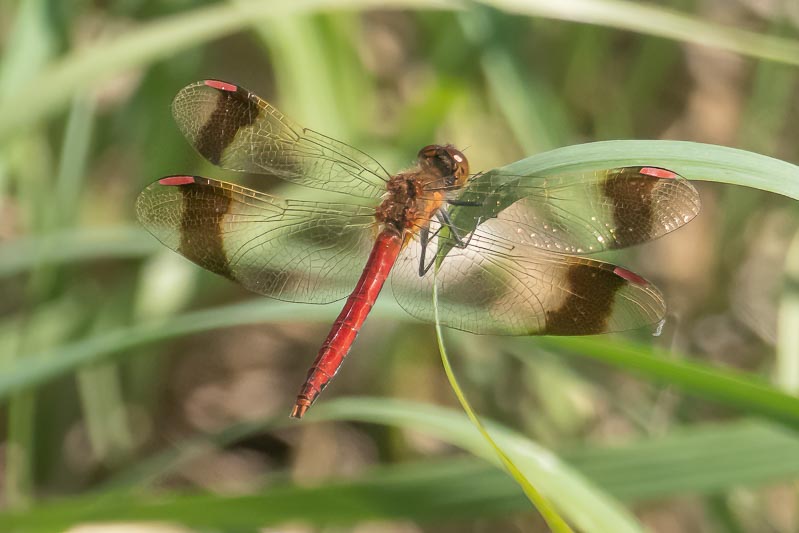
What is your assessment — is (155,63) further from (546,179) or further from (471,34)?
(546,179)

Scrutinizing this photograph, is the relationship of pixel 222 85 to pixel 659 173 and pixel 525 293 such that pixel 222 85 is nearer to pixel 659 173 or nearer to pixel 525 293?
pixel 525 293

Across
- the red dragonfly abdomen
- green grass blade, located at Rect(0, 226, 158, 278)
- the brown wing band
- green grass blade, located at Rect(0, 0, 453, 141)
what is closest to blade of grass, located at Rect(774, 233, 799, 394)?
the red dragonfly abdomen

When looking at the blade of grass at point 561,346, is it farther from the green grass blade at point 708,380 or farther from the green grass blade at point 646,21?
the green grass blade at point 646,21

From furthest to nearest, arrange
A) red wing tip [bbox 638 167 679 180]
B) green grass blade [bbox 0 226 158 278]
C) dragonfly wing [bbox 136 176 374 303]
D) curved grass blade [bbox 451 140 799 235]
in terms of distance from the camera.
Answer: green grass blade [bbox 0 226 158 278], dragonfly wing [bbox 136 176 374 303], red wing tip [bbox 638 167 679 180], curved grass blade [bbox 451 140 799 235]

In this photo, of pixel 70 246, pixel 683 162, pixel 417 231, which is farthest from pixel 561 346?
pixel 70 246

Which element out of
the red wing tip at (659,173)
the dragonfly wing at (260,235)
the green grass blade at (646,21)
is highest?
the green grass blade at (646,21)

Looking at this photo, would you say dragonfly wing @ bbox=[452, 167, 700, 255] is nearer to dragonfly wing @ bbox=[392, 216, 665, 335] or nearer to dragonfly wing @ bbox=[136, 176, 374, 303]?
dragonfly wing @ bbox=[392, 216, 665, 335]

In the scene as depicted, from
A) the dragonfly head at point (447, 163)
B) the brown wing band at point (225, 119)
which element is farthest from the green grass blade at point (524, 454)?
the brown wing band at point (225, 119)

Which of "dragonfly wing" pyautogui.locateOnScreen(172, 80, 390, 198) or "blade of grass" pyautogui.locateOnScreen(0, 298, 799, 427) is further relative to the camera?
"dragonfly wing" pyautogui.locateOnScreen(172, 80, 390, 198)
